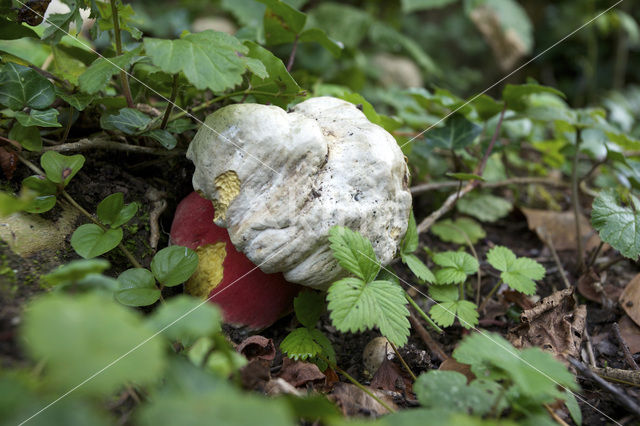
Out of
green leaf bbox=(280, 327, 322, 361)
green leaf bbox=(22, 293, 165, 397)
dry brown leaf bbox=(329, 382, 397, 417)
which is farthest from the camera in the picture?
green leaf bbox=(280, 327, 322, 361)

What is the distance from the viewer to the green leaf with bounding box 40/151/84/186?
48.7 inches

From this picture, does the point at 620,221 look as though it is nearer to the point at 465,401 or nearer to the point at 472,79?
the point at 465,401

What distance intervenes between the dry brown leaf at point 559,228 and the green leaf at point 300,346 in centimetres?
138

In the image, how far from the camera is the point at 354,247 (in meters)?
1.17

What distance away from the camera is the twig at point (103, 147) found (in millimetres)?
1414

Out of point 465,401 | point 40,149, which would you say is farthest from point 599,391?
point 40,149

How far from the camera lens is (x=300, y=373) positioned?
1.26m

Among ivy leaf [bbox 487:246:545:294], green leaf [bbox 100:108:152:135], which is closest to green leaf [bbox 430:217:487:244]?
ivy leaf [bbox 487:246:545:294]

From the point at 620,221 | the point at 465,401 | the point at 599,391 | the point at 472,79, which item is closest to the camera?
the point at 465,401

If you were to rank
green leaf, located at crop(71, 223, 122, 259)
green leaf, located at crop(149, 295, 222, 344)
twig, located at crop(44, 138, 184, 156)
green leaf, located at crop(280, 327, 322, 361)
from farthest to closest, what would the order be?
twig, located at crop(44, 138, 184, 156) → green leaf, located at crop(280, 327, 322, 361) → green leaf, located at crop(71, 223, 122, 259) → green leaf, located at crop(149, 295, 222, 344)

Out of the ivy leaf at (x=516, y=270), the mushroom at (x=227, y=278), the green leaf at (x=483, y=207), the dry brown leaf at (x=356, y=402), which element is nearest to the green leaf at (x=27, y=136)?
the mushroom at (x=227, y=278)

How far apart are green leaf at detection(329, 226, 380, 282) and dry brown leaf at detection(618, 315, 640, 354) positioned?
97cm

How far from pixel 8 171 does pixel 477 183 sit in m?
1.86

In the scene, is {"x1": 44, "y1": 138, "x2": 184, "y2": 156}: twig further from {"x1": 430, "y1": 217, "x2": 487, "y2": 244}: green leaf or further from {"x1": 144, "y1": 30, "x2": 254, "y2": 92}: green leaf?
{"x1": 430, "y1": 217, "x2": 487, "y2": 244}: green leaf
